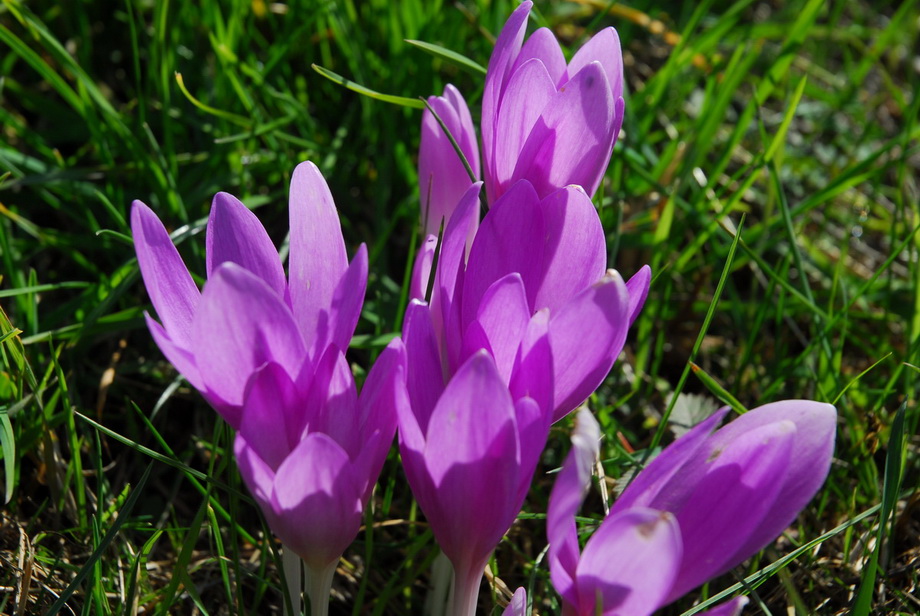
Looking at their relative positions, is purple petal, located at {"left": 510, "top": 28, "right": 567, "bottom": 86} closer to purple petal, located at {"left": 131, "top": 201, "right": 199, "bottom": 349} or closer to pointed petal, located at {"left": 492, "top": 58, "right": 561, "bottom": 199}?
pointed petal, located at {"left": 492, "top": 58, "right": 561, "bottom": 199}

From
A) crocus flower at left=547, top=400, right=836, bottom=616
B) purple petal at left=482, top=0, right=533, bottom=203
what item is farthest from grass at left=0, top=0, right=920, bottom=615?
purple petal at left=482, top=0, right=533, bottom=203

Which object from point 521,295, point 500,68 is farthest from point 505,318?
point 500,68

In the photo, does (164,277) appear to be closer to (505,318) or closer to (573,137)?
(505,318)

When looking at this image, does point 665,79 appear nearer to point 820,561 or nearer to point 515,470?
point 820,561

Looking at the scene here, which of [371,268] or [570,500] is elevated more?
[570,500]

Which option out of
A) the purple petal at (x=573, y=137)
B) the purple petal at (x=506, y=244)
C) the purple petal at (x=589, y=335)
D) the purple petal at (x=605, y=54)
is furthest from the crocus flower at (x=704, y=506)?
the purple petal at (x=605, y=54)

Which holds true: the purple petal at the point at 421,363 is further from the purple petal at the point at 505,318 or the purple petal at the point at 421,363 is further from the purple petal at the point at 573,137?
the purple petal at the point at 573,137

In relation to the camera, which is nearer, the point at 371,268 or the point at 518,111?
the point at 518,111
